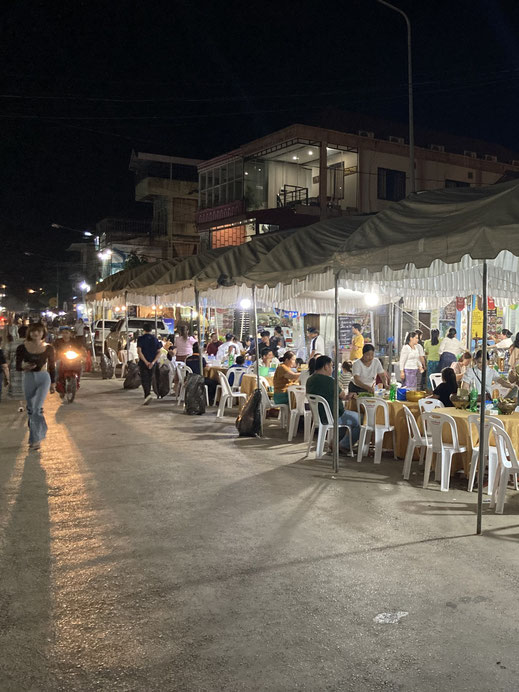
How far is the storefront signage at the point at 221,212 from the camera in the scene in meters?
32.2

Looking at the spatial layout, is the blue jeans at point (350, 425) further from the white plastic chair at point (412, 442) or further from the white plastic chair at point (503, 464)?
the white plastic chair at point (503, 464)

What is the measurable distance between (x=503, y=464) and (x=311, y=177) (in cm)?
2767

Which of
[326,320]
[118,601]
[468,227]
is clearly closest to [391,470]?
[468,227]

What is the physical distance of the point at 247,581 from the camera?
4727 millimetres

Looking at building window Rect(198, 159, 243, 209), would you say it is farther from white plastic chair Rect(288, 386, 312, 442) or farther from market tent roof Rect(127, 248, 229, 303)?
white plastic chair Rect(288, 386, 312, 442)

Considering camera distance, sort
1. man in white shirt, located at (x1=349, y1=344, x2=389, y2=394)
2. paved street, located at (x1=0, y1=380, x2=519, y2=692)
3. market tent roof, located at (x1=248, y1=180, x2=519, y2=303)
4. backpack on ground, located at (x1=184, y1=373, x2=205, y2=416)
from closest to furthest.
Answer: paved street, located at (x1=0, y1=380, x2=519, y2=692) < market tent roof, located at (x1=248, y1=180, x2=519, y2=303) < man in white shirt, located at (x1=349, y1=344, x2=389, y2=394) < backpack on ground, located at (x1=184, y1=373, x2=205, y2=416)

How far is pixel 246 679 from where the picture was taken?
3.38 m

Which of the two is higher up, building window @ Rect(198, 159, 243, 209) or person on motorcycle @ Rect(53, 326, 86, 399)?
building window @ Rect(198, 159, 243, 209)

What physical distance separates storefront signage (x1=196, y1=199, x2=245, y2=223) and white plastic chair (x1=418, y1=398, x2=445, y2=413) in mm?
24512

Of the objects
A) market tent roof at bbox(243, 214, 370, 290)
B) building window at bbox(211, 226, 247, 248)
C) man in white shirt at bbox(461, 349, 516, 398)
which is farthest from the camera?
building window at bbox(211, 226, 247, 248)

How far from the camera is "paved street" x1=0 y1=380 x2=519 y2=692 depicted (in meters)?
3.49

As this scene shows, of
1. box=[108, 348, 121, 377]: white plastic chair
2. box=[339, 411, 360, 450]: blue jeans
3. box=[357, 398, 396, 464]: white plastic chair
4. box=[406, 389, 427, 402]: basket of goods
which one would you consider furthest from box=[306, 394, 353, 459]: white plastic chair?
box=[108, 348, 121, 377]: white plastic chair

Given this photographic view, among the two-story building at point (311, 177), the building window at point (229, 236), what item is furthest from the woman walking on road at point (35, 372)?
the building window at point (229, 236)

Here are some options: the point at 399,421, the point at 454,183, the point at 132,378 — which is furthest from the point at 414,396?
the point at 454,183
